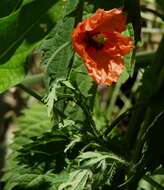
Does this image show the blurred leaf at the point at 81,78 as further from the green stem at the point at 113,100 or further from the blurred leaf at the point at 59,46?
the green stem at the point at 113,100

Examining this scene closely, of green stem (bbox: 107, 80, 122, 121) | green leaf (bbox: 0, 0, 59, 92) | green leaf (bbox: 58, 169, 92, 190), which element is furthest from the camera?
green stem (bbox: 107, 80, 122, 121)

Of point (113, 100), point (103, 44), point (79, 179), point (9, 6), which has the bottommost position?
point (113, 100)

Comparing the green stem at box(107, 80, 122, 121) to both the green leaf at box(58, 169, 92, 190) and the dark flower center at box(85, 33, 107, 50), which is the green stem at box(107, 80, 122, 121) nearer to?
the dark flower center at box(85, 33, 107, 50)

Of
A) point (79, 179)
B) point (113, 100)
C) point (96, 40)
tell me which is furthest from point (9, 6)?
point (113, 100)

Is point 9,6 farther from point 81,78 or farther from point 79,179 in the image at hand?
point 79,179

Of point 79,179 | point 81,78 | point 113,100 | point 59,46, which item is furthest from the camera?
point 113,100

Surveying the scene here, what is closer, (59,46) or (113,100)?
(59,46)

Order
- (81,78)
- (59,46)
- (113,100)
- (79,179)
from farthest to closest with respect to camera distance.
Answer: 1. (113,100)
2. (81,78)
3. (59,46)
4. (79,179)

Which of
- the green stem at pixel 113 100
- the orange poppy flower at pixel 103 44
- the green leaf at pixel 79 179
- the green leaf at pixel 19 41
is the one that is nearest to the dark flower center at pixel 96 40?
the orange poppy flower at pixel 103 44

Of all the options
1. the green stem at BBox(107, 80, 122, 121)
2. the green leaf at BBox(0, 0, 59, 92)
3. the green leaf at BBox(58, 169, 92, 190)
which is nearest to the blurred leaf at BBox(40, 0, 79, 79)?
the green leaf at BBox(0, 0, 59, 92)
